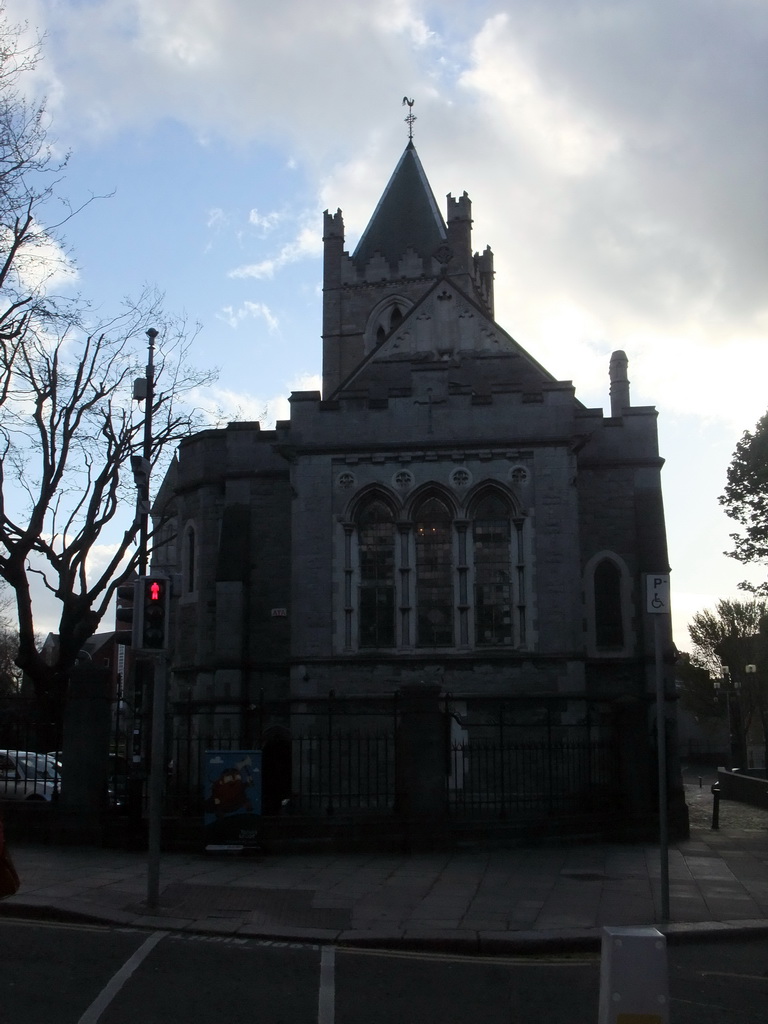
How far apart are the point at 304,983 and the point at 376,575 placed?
16786mm

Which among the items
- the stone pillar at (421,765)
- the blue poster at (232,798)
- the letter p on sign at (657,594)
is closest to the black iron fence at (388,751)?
the stone pillar at (421,765)

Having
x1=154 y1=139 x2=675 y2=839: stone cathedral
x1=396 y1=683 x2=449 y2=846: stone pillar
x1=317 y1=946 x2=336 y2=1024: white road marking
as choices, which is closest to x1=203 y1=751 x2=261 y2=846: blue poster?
x1=396 y1=683 x2=449 y2=846: stone pillar

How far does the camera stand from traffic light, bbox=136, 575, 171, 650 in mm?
11484

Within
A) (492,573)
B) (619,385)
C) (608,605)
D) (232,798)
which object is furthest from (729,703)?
(232,798)

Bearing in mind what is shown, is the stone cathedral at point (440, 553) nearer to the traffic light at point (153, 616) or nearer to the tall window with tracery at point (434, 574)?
the tall window with tracery at point (434, 574)

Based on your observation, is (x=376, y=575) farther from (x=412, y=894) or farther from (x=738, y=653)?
(x=738, y=653)

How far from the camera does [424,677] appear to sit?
2386cm

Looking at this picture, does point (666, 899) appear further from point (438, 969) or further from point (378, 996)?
point (378, 996)

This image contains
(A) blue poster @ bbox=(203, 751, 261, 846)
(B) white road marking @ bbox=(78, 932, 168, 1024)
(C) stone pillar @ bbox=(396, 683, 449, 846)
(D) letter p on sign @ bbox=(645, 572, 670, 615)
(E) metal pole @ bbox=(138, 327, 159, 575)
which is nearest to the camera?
(B) white road marking @ bbox=(78, 932, 168, 1024)

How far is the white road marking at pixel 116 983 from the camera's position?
706 cm

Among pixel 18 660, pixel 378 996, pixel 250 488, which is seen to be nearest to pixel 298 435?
pixel 250 488

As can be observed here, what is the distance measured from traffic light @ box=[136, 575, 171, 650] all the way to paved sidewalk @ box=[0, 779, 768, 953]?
2679 millimetres

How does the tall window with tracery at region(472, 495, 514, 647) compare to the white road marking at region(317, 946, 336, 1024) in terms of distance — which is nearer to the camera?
the white road marking at region(317, 946, 336, 1024)

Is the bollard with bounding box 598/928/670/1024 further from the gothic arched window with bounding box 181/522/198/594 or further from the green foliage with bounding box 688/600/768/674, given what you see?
the green foliage with bounding box 688/600/768/674
